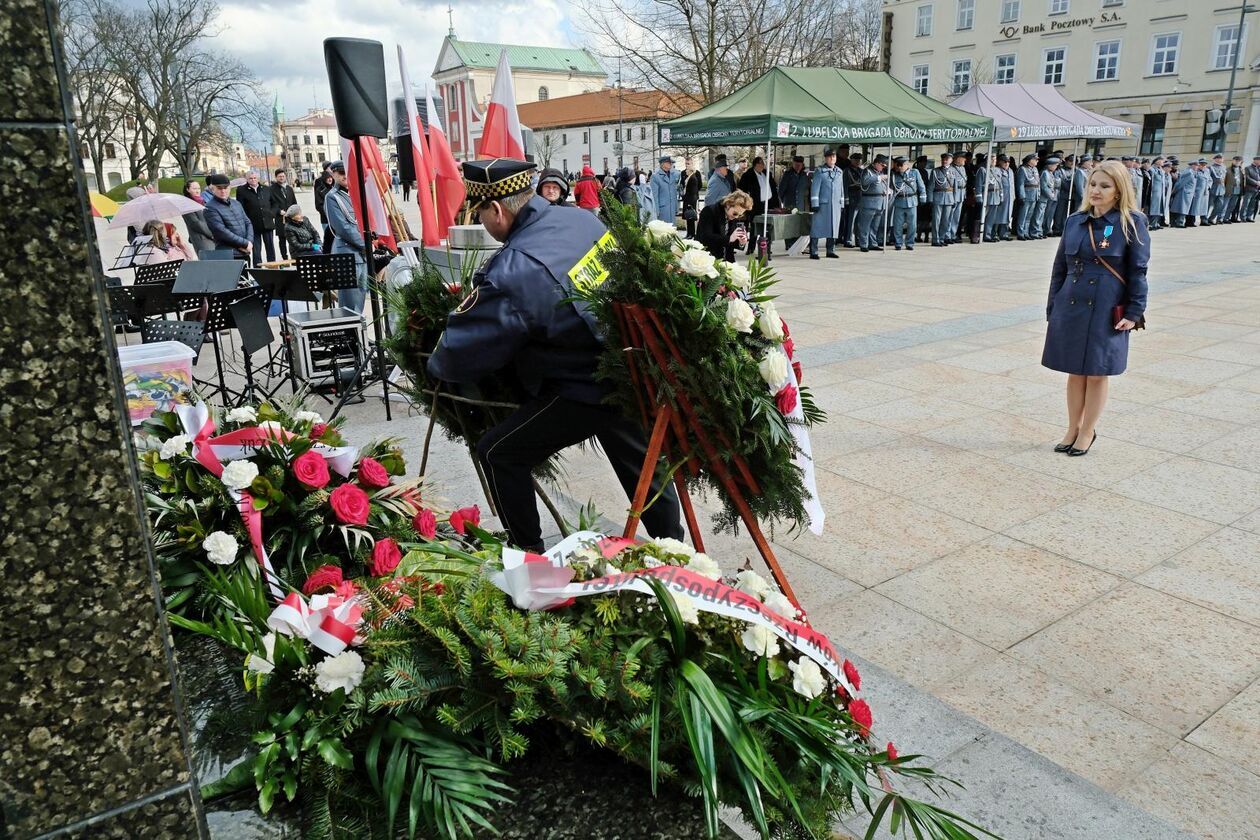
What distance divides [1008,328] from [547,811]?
10135 millimetres

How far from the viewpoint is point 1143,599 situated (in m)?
4.05

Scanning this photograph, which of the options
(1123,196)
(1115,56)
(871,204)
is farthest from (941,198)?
(1115,56)

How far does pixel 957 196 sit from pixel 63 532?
880 inches

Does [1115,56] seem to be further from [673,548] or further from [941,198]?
[673,548]

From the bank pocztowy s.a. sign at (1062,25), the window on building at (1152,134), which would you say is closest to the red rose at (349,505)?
the window on building at (1152,134)

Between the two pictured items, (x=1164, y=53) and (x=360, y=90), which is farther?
(x=1164, y=53)

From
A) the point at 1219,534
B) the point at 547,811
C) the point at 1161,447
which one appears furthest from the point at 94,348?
the point at 1161,447

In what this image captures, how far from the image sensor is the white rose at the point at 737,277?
9.93ft

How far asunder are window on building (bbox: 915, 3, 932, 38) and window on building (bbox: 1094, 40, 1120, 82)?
11.3 meters

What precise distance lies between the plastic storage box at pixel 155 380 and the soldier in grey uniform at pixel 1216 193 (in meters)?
28.7

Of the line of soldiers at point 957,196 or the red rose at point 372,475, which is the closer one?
the red rose at point 372,475

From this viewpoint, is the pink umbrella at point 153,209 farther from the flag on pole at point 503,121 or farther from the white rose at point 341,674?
the white rose at point 341,674

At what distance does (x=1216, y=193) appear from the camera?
26797 mm

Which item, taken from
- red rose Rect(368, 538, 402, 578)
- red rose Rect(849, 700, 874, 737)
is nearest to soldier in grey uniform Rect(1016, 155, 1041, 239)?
red rose Rect(368, 538, 402, 578)
